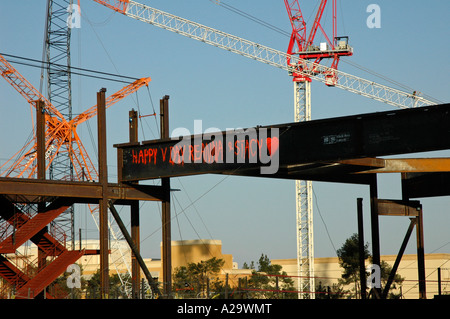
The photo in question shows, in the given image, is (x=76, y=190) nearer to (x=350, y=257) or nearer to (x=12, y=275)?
(x=12, y=275)

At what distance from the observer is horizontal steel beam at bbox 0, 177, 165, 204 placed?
31672mm

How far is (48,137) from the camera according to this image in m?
81.8

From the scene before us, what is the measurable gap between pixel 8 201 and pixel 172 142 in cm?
992

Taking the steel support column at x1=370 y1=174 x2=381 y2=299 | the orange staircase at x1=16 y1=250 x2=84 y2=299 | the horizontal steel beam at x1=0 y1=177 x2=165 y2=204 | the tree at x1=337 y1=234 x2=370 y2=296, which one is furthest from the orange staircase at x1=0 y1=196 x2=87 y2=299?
the tree at x1=337 y1=234 x2=370 y2=296

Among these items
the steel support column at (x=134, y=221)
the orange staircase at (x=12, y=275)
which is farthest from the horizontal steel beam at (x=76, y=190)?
the orange staircase at (x=12, y=275)

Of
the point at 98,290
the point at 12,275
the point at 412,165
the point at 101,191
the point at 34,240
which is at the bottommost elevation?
the point at 98,290

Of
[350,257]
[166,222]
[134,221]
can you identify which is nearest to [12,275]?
[134,221]

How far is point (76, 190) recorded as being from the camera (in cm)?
3288

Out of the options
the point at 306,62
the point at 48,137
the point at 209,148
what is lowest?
the point at 209,148

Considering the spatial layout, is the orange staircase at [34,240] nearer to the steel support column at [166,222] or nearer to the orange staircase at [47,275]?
the orange staircase at [47,275]
